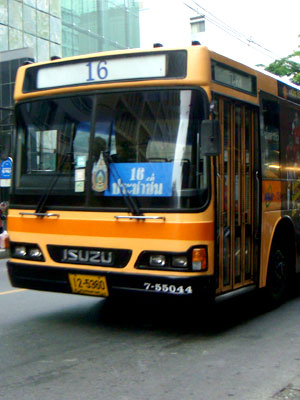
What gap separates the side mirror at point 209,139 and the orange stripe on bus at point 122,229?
72 centimetres

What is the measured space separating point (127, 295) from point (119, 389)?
150cm

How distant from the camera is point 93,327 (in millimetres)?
7094

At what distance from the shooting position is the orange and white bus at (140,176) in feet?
20.4

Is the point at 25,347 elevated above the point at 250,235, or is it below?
below

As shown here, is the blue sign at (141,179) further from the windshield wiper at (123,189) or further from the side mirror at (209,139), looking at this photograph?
the side mirror at (209,139)

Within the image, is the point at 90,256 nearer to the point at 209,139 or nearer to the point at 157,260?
the point at 157,260

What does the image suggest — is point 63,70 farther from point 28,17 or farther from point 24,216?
point 28,17

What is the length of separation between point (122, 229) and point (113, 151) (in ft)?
2.73

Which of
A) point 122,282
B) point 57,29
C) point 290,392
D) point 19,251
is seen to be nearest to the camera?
point 290,392

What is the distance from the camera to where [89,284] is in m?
6.54

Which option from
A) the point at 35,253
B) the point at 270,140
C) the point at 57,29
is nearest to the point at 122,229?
the point at 35,253

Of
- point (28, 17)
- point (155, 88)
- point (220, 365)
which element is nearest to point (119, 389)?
point (220, 365)

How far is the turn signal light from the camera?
6168mm

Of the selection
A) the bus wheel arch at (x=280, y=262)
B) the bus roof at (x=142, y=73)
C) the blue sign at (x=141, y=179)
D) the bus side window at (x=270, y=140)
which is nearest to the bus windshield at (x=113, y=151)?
the blue sign at (x=141, y=179)
